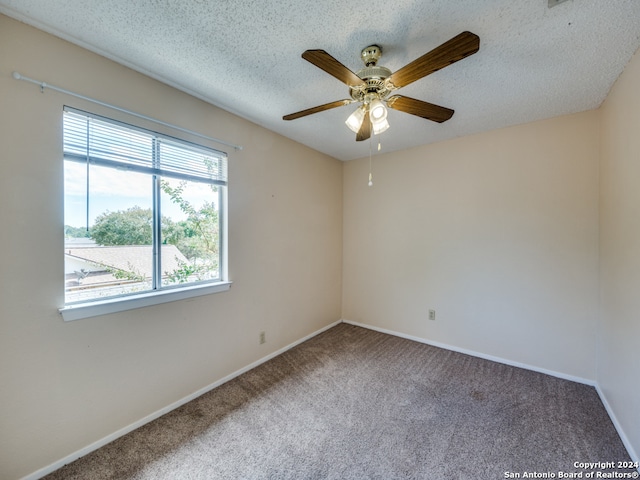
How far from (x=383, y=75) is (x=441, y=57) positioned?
34cm

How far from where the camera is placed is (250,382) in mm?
2385

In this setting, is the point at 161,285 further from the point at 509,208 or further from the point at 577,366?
the point at 577,366

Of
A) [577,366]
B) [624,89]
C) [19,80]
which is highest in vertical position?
[624,89]

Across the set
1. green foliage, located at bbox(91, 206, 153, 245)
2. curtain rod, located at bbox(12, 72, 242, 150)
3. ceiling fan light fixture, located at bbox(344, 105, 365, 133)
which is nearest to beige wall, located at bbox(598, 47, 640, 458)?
ceiling fan light fixture, located at bbox(344, 105, 365, 133)

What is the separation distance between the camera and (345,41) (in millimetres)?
1518

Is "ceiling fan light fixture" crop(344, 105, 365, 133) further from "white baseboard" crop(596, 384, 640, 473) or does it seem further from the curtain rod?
"white baseboard" crop(596, 384, 640, 473)

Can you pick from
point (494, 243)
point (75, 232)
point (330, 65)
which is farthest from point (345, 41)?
point (494, 243)

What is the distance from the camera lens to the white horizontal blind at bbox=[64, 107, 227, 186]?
5.23 feet

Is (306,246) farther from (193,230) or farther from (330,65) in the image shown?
(330,65)

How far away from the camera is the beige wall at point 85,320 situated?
137cm

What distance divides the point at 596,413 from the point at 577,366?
21.4 inches

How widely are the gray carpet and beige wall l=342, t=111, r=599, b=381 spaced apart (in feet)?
1.50

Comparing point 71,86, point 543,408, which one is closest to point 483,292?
→ point 543,408

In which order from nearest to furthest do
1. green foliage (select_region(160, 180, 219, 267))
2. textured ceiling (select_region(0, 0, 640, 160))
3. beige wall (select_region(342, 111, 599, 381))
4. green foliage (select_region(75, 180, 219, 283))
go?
textured ceiling (select_region(0, 0, 640, 160)), green foliage (select_region(75, 180, 219, 283)), green foliage (select_region(160, 180, 219, 267)), beige wall (select_region(342, 111, 599, 381))
